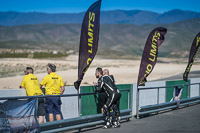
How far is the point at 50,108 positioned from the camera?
8367mm

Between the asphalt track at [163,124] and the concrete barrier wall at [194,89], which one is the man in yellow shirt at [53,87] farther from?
the concrete barrier wall at [194,89]

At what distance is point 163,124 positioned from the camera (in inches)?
380

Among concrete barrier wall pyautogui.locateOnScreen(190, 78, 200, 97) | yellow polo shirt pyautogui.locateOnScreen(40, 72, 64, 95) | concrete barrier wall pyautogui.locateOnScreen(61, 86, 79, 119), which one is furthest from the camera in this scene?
concrete barrier wall pyautogui.locateOnScreen(190, 78, 200, 97)

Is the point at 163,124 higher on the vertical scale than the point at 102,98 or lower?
lower

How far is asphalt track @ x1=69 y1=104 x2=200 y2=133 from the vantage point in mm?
8734

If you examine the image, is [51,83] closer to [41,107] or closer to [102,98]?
[41,107]

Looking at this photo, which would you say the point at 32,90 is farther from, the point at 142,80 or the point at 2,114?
the point at 142,80

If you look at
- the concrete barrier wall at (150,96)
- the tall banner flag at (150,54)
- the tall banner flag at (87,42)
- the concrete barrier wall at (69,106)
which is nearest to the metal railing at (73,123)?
the concrete barrier wall at (69,106)

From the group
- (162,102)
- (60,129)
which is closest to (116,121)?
(60,129)

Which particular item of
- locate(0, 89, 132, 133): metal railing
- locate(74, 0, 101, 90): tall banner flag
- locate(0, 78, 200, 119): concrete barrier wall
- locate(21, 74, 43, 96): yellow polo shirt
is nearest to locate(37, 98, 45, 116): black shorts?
locate(0, 89, 132, 133): metal railing

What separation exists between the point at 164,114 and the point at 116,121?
10.1ft

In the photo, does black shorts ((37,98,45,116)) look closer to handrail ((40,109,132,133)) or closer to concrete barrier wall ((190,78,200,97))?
handrail ((40,109,132,133))

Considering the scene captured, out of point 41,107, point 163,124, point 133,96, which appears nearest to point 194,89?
point 133,96

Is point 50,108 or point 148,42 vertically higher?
point 148,42
